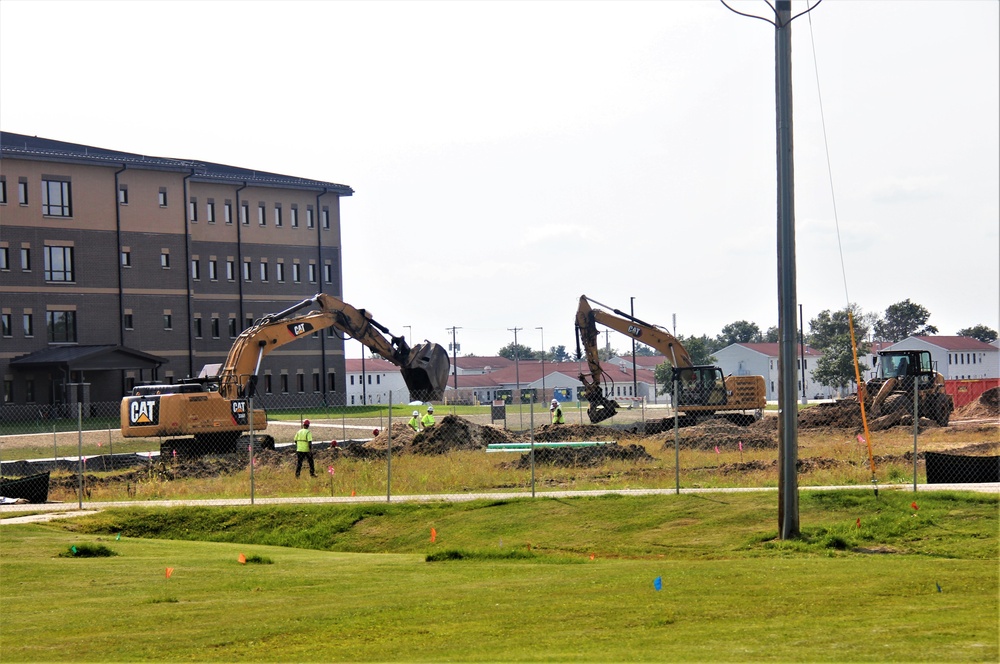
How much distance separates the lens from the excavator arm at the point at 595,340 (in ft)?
159

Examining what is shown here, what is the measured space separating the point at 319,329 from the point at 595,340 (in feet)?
37.7

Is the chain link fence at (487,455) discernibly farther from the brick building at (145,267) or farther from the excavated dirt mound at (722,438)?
the brick building at (145,267)

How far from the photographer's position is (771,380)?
134500mm

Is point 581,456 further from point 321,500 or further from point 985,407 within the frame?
point 985,407

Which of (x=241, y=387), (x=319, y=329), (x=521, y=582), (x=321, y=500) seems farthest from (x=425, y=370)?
(x=521, y=582)

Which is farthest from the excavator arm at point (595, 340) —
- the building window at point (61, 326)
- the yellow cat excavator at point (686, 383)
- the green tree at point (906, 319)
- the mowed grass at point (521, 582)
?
the green tree at point (906, 319)

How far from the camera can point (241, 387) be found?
3975 cm

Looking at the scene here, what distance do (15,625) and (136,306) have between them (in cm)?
6363

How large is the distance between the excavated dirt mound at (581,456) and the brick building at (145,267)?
3317 cm

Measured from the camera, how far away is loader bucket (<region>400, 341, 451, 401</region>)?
4391cm

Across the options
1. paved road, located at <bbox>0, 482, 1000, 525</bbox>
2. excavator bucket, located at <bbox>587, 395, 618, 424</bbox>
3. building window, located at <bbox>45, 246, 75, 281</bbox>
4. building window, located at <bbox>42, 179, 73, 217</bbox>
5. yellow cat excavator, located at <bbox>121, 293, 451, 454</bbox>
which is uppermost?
building window, located at <bbox>42, 179, 73, 217</bbox>

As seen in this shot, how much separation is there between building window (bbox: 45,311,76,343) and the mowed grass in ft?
160

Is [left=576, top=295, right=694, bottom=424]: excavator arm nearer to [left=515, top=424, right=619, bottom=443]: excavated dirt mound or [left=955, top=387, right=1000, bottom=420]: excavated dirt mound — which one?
[left=515, top=424, right=619, bottom=443]: excavated dirt mound

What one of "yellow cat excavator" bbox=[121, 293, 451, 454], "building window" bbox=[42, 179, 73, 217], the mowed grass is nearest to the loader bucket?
"yellow cat excavator" bbox=[121, 293, 451, 454]
